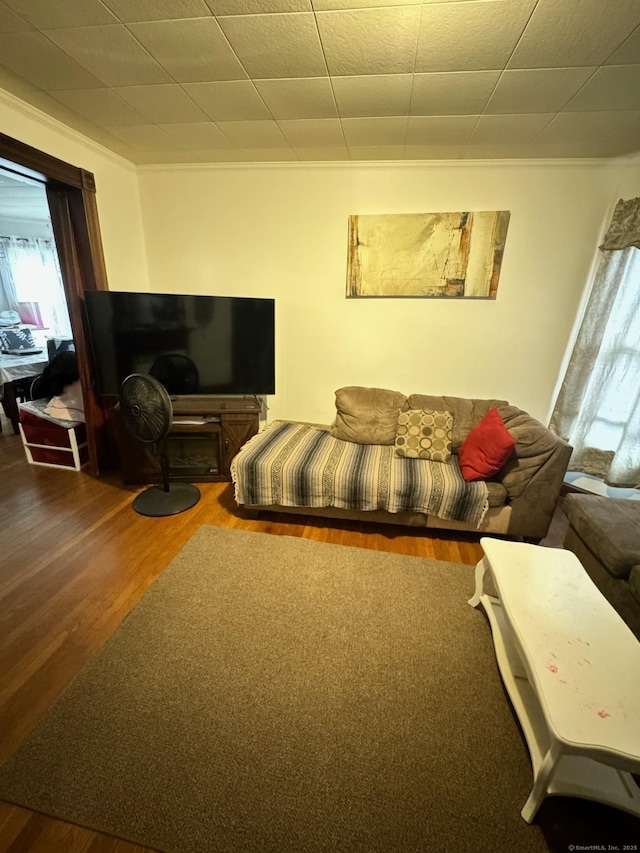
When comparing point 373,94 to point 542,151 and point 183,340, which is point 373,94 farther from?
point 183,340

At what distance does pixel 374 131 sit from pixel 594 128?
→ 1.30 m

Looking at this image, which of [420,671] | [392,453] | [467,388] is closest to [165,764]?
[420,671]

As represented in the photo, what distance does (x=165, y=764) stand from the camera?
116cm

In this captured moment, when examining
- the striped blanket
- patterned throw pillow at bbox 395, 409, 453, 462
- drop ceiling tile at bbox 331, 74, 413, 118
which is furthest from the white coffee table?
drop ceiling tile at bbox 331, 74, 413, 118

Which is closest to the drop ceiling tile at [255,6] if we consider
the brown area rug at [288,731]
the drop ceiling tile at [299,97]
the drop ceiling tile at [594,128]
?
the drop ceiling tile at [299,97]

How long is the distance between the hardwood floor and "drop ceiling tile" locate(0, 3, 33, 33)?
253cm

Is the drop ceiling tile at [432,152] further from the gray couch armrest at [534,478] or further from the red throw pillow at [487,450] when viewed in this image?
the gray couch armrest at [534,478]

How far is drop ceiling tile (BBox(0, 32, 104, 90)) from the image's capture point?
1546 millimetres

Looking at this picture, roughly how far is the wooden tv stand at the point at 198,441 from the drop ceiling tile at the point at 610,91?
2626mm

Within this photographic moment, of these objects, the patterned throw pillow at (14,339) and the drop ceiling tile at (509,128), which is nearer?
the drop ceiling tile at (509,128)

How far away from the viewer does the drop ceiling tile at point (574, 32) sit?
50.5 inches

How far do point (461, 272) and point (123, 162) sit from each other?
113 inches

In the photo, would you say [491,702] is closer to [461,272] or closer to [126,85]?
[461,272]

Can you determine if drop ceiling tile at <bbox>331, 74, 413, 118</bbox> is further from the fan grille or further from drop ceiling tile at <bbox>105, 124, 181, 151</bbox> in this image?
the fan grille
